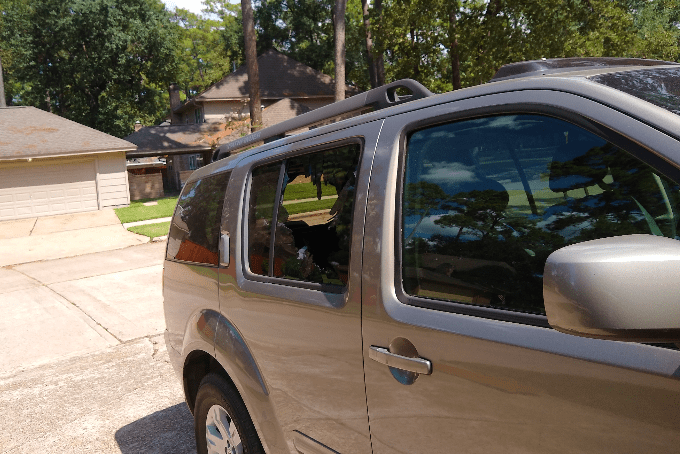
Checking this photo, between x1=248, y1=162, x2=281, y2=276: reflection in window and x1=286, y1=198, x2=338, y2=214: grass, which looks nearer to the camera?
x1=286, y1=198, x2=338, y2=214: grass

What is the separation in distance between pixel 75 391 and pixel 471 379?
5131 mm

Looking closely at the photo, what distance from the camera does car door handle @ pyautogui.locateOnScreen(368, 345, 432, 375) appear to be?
5.71 feet

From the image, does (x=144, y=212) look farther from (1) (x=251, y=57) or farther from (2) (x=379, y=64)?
(2) (x=379, y=64)

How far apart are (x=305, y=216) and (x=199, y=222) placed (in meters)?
0.86

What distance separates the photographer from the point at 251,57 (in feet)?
80.6

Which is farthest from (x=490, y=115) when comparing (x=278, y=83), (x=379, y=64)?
(x=278, y=83)

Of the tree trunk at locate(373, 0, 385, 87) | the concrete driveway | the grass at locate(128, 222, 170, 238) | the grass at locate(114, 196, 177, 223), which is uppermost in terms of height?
the tree trunk at locate(373, 0, 385, 87)

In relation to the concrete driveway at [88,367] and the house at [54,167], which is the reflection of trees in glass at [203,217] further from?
the house at [54,167]

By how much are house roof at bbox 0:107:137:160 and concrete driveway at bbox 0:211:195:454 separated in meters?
14.7

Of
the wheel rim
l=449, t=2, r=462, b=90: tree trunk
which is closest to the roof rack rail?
the wheel rim

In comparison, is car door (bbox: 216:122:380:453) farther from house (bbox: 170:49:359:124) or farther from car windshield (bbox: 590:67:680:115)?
house (bbox: 170:49:359:124)

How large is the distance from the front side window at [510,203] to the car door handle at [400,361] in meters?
0.21

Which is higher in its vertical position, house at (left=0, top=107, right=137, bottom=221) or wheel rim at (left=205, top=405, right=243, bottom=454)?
house at (left=0, top=107, right=137, bottom=221)

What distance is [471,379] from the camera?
162cm
